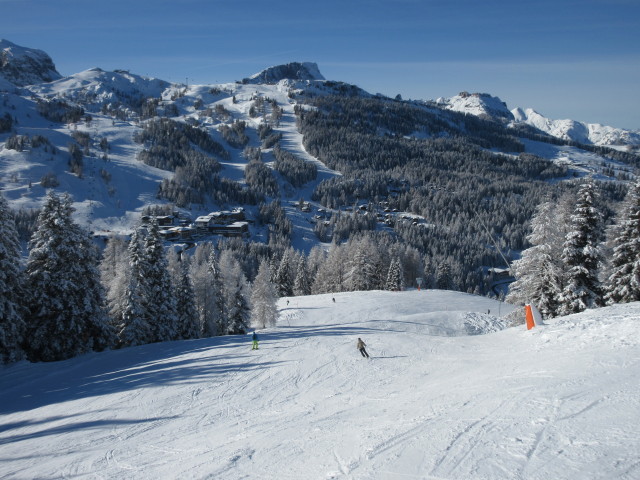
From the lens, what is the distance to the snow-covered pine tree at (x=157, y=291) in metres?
29.5

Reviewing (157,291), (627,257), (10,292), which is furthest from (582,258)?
(10,292)

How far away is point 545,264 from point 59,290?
3040 cm

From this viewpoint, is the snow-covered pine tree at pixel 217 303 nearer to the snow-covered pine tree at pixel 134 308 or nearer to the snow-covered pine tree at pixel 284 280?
the snow-covered pine tree at pixel 134 308

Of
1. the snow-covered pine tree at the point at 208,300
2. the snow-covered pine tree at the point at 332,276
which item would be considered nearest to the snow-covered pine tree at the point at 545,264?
the snow-covered pine tree at the point at 208,300

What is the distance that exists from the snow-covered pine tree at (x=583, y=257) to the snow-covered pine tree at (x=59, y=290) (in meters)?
29.6

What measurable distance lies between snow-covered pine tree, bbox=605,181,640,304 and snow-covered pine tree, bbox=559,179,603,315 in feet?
4.15

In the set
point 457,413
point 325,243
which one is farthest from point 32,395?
point 325,243

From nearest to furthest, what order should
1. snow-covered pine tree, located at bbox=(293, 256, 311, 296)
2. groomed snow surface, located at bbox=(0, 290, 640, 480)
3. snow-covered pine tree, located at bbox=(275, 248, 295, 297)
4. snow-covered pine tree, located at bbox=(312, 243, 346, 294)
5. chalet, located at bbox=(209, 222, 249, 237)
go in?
groomed snow surface, located at bbox=(0, 290, 640, 480)
snow-covered pine tree, located at bbox=(312, 243, 346, 294)
snow-covered pine tree, located at bbox=(275, 248, 295, 297)
snow-covered pine tree, located at bbox=(293, 256, 311, 296)
chalet, located at bbox=(209, 222, 249, 237)

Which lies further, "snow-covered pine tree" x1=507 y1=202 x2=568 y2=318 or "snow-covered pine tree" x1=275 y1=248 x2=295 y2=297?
"snow-covered pine tree" x1=275 y1=248 x2=295 y2=297

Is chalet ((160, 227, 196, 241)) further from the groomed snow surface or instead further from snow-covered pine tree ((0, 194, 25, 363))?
the groomed snow surface

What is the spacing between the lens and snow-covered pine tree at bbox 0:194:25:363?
21.3 meters

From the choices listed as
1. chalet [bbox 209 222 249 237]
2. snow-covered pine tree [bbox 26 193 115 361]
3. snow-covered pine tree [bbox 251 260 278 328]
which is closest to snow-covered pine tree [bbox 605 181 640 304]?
snow-covered pine tree [bbox 251 260 278 328]

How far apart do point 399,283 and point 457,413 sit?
52962 millimetres

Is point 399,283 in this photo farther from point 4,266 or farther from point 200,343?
point 4,266
